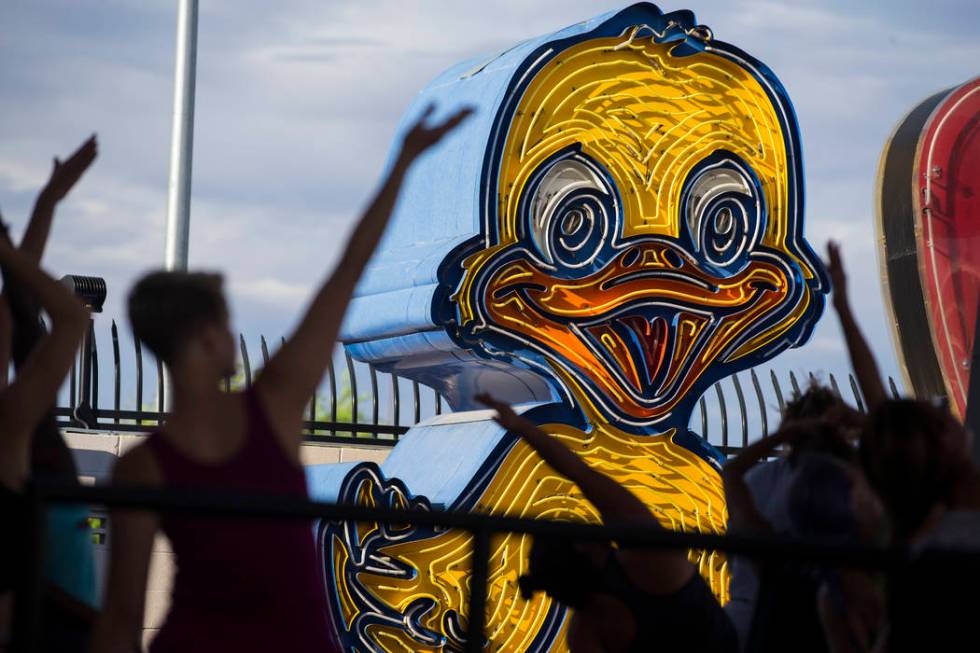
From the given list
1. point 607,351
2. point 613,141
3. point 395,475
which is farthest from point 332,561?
point 613,141

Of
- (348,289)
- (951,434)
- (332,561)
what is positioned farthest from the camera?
(332,561)

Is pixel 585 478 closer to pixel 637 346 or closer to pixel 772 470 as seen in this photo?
pixel 772 470

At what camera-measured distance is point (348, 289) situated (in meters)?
2.73

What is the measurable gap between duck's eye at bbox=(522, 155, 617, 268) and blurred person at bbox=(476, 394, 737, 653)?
11.0 feet

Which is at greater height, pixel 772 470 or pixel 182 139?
pixel 182 139

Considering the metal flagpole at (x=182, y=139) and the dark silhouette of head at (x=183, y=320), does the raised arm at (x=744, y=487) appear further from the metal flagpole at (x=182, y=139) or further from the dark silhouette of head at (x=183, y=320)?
the metal flagpole at (x=182, y=139)

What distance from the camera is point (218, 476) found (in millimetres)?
2578

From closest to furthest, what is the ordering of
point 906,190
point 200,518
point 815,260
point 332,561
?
point 200,518 → point 332,561 → point 815,260 → point 906,190

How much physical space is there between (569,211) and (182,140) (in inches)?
198

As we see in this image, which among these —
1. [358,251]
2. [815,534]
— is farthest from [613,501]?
[358,251]

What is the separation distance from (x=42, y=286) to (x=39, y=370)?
23 centimetres

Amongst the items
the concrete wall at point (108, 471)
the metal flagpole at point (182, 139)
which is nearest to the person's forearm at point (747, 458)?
the concrete wall at point (108, 471)

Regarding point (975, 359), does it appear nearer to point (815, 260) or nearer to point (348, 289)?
point (815, 260)

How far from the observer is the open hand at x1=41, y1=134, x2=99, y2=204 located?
11.9 feet
